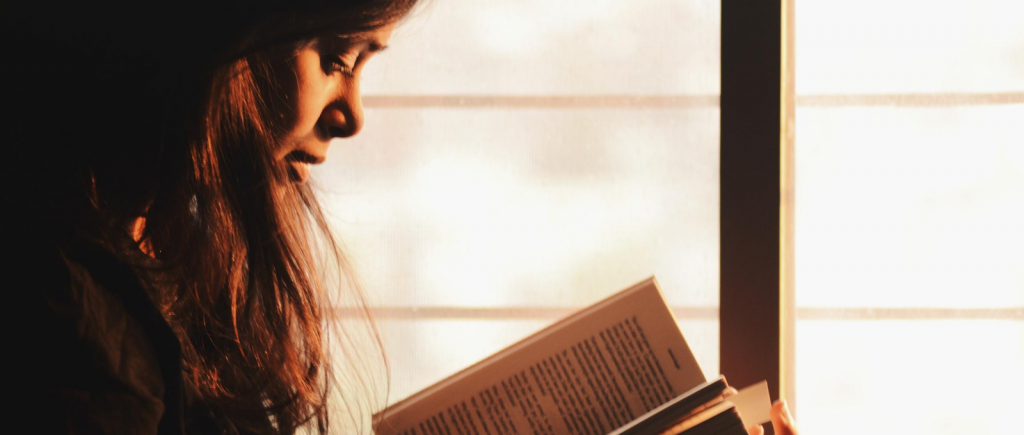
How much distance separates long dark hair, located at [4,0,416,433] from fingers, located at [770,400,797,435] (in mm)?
487

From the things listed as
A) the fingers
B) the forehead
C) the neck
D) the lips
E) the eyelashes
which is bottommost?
the fingers

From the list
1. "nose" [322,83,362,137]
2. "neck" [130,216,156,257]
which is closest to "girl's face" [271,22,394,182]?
"nose" [322,83,362,137]

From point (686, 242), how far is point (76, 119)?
683 mm

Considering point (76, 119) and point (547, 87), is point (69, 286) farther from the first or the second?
point (547, 87)

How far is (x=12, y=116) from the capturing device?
49cm

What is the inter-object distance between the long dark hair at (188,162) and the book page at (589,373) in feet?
0.65

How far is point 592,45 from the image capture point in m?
0.88

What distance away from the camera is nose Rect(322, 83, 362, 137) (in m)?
0.64

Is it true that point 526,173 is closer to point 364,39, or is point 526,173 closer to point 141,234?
point 364,39
